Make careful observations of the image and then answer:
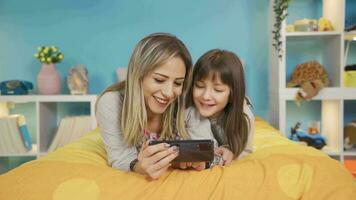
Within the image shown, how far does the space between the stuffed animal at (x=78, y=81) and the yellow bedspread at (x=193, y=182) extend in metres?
1.29

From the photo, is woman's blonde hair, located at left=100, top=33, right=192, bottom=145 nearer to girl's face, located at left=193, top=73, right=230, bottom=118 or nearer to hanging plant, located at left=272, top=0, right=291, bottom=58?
girl's face, located at left=193, top=73, right=230, bottom=118

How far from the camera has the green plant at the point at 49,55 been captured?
2293 millimetres

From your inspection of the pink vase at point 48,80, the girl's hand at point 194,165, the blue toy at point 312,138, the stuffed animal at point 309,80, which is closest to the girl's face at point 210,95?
the girl's hand at point 194,165

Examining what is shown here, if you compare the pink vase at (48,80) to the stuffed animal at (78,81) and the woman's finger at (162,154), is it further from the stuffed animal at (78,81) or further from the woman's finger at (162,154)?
the woman's finger at (162,154)

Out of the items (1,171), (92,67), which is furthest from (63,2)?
(1,171)

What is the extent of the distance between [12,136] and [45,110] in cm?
25

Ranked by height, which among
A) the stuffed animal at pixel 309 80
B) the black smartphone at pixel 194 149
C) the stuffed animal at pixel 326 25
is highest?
the stuffed animal at pixel 326 25

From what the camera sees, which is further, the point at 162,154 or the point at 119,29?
the point at 119,29

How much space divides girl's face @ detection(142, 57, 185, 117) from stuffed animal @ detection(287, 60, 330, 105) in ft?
3.69

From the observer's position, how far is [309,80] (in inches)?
82.7

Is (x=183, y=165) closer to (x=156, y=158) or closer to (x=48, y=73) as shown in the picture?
(x=156, y=158)

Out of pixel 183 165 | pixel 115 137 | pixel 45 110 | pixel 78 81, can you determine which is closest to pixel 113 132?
pixel 115 137

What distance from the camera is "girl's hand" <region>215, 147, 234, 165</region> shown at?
1.19 metres

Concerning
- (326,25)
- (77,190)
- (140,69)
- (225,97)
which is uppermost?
(326,25)
